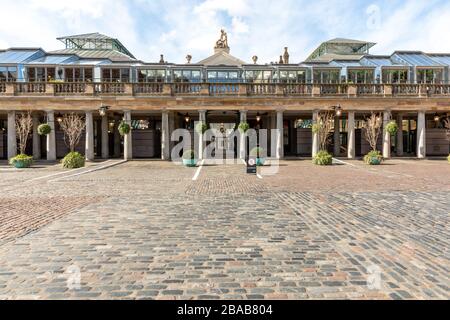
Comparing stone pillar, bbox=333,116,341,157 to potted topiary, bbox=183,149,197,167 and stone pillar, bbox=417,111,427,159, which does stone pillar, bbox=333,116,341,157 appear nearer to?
stone pillar, bbox=417,111,427,159

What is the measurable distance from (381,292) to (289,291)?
45.8 inches

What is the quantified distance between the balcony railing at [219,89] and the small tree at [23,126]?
2114mm

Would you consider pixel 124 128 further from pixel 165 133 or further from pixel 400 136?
pixel 400 136

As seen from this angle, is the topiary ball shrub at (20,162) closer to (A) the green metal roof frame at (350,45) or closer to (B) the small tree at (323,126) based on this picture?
(B) the small tree at (323,126)

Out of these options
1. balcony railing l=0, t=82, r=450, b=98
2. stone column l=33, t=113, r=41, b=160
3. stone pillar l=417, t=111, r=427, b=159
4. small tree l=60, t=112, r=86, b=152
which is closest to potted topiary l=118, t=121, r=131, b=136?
balcony railing l=0, t=82, r=450, b=98

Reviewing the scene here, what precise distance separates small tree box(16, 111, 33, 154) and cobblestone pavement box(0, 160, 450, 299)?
16722 mm

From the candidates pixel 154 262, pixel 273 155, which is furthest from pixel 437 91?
pixel 154 262

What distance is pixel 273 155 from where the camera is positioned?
29.3 meters

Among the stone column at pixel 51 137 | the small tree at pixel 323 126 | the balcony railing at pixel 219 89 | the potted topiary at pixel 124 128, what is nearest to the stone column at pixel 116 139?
the balcony railing at pixel 219 89

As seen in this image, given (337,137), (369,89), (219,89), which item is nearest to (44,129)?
(219,89)

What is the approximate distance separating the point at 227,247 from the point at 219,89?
21808 mm

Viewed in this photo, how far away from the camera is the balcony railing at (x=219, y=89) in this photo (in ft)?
80.6
